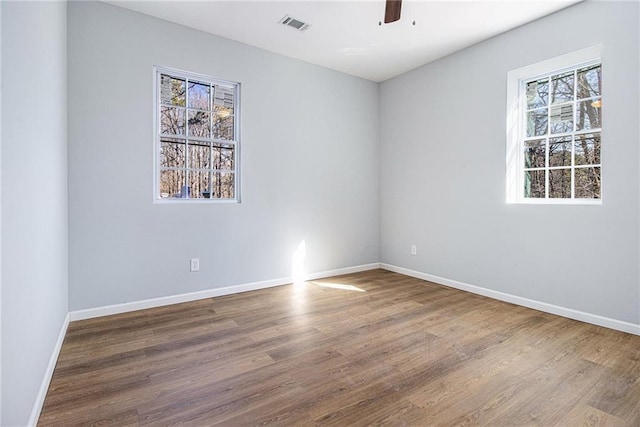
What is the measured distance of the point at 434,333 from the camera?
103 inches

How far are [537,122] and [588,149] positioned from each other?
1.84 ft

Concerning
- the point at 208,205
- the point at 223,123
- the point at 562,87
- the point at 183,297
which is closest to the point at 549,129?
the point at 562,87

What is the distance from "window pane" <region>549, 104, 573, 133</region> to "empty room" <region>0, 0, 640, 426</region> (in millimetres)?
15

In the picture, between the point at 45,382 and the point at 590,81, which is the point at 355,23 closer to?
the point at 590,81

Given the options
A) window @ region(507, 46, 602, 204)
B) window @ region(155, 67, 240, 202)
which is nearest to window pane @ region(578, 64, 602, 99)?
window @ region(507, 46, 602, 204)

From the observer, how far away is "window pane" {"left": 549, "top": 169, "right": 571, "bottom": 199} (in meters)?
3.09

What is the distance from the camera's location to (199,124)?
11.5 feet

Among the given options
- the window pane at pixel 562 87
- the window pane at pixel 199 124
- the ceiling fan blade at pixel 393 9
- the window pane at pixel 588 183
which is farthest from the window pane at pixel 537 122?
the window pane at pixel 199 124

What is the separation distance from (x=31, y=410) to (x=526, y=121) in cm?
443

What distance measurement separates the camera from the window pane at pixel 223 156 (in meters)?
3.62

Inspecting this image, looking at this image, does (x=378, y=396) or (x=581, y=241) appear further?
(x=581, y=241)

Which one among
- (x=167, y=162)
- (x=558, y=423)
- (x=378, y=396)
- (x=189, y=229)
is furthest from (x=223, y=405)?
(x=167, y=162)

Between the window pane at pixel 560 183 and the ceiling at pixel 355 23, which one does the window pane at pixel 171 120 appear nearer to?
the ceiling at pixel 355 23

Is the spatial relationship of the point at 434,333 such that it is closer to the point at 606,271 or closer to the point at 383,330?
the point at 383,330
